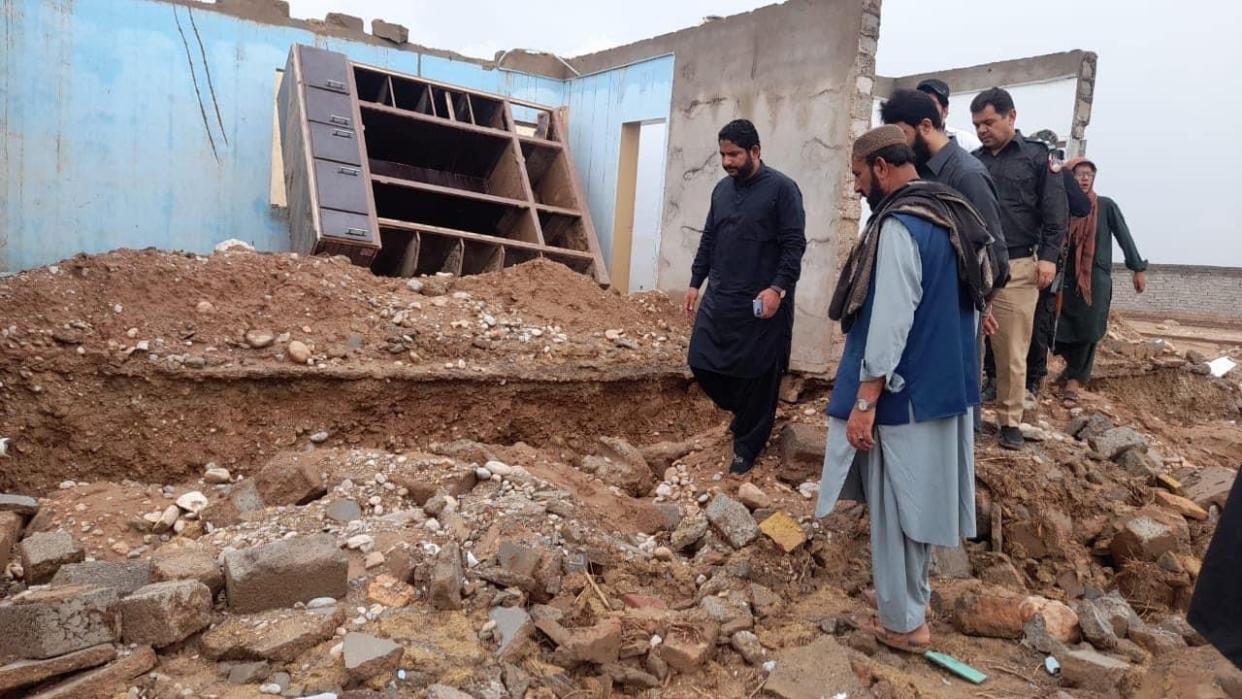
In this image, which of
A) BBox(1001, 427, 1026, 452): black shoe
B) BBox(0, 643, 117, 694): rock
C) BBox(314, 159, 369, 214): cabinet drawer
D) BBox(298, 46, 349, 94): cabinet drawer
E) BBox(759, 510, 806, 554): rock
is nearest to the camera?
BBox(0, 643, 117, 694): rock

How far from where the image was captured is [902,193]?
2.96 metres

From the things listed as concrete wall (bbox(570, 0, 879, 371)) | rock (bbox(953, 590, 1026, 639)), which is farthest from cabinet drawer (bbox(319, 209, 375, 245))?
rock (bbox(953, 590, 1026, 639))

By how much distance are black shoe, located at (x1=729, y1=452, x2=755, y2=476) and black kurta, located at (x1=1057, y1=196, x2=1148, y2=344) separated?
2.75 m

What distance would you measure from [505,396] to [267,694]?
11.2 ft

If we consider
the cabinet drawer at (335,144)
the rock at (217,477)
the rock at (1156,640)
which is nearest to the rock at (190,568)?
the rock at (217,477)

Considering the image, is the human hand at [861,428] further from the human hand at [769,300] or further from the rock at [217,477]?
the rock at [217,477]

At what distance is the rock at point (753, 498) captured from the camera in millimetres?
4238

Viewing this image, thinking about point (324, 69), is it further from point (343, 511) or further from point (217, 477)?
point (343, 511)

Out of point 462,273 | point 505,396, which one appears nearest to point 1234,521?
point 505,396

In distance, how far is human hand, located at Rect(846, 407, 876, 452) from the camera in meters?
2.89

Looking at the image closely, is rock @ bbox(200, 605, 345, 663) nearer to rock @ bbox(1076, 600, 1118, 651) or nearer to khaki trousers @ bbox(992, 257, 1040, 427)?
rock @ bbox(1076, 600, 1118, 651)

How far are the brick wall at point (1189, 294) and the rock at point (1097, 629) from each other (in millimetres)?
18899

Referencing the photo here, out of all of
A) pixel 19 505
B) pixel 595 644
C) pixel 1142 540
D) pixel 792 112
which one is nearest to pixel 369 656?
pixel 595 644

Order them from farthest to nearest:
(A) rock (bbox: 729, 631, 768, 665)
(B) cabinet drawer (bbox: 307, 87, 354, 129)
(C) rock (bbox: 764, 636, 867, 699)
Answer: (B) cabinet drawer (bbox: 307, 87, 354, 129) < (A) rock (bbox: 729, 631, 768, 665) < (C) rock (bbox: 764, 636, 867, 699)
